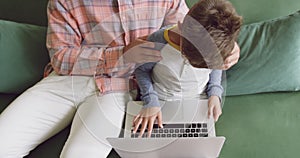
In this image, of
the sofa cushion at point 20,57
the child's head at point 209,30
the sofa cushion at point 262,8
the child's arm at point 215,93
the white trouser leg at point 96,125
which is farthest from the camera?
the sofa cushion at point 262,8

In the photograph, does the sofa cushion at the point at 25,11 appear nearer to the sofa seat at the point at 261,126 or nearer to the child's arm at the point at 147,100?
the child's arm at the point at 147,100

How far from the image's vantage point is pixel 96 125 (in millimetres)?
1126

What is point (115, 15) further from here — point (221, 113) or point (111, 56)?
point (221, 113)

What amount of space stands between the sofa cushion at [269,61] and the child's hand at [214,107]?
0.38ft

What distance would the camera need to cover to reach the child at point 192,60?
3.06 feet

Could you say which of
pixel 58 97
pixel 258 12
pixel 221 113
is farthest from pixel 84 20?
pixel 258 12

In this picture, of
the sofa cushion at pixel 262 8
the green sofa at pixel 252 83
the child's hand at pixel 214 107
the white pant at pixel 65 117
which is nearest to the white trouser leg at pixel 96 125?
the white pant at pixel 65 117

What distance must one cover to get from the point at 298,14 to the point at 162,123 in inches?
22.8

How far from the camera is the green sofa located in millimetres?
1207

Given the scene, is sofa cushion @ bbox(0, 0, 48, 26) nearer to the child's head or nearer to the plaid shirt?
the plaid shirt

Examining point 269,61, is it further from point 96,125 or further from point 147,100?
point 96,125

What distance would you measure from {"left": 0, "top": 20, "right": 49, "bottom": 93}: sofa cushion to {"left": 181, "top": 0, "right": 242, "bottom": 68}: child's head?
62 centimetres

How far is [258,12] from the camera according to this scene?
1460mm

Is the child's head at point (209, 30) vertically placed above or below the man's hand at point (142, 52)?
above
